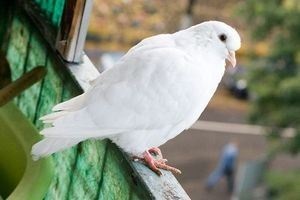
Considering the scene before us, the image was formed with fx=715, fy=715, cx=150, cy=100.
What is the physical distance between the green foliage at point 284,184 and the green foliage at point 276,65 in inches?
10.5

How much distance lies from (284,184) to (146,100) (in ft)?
11.7

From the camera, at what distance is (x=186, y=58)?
0.97 metres

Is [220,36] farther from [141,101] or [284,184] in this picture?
[284,184]

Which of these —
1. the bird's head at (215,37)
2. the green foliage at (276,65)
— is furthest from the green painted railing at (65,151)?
the green foliage at (276,65)

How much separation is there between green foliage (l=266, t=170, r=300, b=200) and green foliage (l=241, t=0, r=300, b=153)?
27 cm

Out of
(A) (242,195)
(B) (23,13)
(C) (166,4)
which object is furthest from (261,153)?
(B) (23,13)

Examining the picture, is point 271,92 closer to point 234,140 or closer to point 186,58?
point 234,140

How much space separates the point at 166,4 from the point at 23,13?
18.1ft

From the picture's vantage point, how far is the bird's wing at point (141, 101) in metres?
0.94

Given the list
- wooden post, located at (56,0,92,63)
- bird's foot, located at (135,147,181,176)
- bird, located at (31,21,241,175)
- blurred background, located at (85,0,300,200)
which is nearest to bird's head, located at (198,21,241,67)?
bird, located at (31,21,241,175)

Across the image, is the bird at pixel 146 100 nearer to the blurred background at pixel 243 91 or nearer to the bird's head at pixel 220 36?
the bird's head at pixel 220 36

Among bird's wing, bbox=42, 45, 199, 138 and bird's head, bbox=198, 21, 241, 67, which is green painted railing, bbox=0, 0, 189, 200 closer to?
bird's wing, bbox=42, 45, 199, 138

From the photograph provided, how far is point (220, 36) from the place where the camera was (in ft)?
3.26

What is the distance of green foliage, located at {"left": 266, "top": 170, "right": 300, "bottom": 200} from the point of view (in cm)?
416
